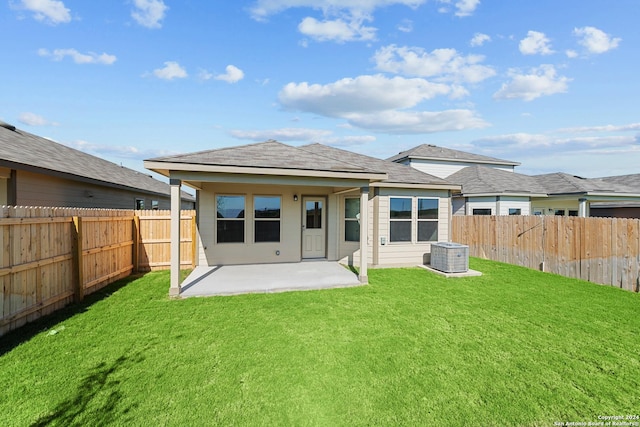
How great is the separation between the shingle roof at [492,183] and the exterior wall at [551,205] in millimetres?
1008

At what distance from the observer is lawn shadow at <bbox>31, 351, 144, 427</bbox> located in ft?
7.68

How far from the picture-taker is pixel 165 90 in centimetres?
1197

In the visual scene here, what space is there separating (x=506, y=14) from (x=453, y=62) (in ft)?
9.33

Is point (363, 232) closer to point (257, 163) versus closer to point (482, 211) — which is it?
point (257, 163)

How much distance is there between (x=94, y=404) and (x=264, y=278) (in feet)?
15.2

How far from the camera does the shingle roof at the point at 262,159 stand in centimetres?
606

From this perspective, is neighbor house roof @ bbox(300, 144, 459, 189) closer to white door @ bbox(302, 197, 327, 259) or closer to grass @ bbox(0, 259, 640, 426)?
white door @ bbox(302, 197, 327, 259)

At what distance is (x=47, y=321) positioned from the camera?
4.41m

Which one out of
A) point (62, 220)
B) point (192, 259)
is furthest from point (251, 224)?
point (62, 220)

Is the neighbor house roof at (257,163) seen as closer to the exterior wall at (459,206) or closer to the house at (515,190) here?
the house at (515,190)

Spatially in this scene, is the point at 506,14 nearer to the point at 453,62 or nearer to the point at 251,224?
the point at 453,62

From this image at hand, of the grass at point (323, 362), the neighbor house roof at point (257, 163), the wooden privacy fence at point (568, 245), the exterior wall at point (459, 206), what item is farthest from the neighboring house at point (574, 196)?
the neighbor house roof at point (257, 163)

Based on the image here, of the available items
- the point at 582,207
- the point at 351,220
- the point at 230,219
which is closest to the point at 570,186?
the point at 582,207

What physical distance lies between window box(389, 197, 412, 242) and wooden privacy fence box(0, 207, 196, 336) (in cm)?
625
